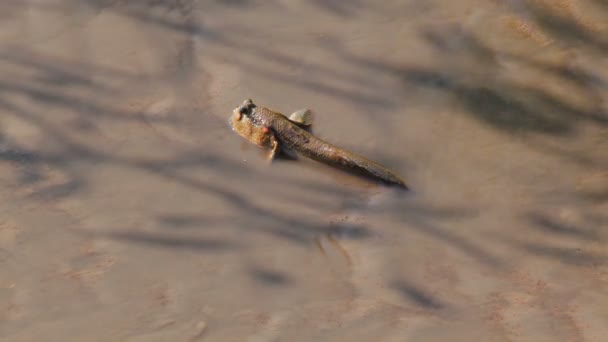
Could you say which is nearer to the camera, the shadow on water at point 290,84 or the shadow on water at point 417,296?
the shadow on water at point 417,296

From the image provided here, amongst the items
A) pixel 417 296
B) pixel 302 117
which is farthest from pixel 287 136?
pixel 417 296

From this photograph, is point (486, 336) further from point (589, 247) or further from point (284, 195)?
point (284, 195)

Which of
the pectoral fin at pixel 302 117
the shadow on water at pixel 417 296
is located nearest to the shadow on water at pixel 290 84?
the shadow on water at pixel 417 296

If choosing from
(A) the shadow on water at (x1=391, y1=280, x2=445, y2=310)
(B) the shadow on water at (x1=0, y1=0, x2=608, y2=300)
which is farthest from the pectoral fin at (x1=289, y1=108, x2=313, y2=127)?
(A) the shadow on water at (x1=391, y1=280, x2=445, y2=310)

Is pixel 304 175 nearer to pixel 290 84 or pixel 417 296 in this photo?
pixel 290 84

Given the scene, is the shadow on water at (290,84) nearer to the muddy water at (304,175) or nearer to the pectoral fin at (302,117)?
the muddy water at (304,175)

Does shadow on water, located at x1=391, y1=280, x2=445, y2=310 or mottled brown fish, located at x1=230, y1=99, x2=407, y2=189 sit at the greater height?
mottled brown fish, located at x1=230, y1=99, x2=407, y2=189

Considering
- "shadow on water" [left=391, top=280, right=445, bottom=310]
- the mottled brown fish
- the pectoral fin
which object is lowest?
"shadow on water" [left=391, top=280, right=445, bottom=310]

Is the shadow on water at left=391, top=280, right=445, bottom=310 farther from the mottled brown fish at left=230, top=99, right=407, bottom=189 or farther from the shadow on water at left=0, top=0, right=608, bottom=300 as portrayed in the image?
the mottled brown fish at left=230, top=99, right=407, bottom=189
